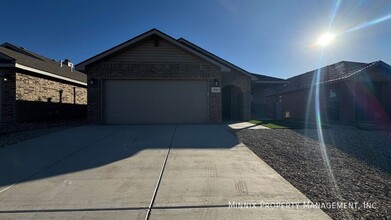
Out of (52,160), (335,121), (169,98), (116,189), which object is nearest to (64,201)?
(116,189)

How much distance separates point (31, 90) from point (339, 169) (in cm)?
1535

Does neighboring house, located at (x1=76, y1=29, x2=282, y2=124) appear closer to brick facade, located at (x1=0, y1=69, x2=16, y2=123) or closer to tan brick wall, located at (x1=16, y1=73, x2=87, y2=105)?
tan brick wall, located at (x1=16, y1=73, x2=87, y2=105)

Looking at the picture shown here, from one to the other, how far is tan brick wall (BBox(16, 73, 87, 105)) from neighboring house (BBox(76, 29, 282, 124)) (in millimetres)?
3264

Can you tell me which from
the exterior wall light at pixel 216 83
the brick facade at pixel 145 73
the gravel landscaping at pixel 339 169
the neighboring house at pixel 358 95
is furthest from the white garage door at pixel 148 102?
the neighboring house at pixel 358 95

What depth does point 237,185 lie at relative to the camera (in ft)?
12.4

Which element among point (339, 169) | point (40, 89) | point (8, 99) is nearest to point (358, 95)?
point (339, 169)

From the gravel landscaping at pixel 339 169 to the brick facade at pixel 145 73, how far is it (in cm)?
565

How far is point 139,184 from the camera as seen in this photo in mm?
3797

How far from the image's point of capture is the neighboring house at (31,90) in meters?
11.8

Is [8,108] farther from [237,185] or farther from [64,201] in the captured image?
[237,185]

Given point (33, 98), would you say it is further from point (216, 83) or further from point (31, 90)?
point (216, 83)

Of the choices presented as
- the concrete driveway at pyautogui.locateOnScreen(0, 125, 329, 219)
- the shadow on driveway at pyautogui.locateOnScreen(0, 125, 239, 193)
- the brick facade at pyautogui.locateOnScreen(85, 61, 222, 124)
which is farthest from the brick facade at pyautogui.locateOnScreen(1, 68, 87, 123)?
the concrete driveway at pyautogui.locateOnScreen(0, 125, 329, 219)

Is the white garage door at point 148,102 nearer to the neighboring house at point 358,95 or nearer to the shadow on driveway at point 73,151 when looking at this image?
the shadow on driveway at point 73,151

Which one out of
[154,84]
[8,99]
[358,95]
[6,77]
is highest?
[6,77]
